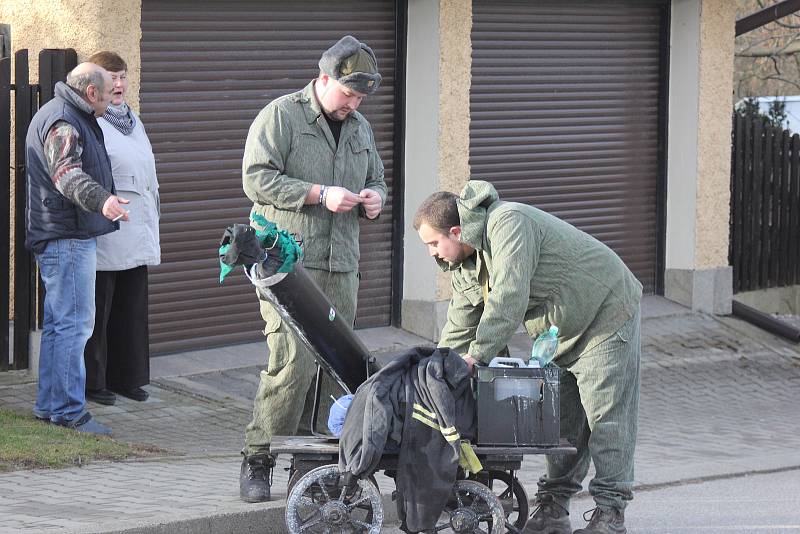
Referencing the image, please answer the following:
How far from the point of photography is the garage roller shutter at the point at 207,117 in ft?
31.4

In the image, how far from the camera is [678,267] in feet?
42.9

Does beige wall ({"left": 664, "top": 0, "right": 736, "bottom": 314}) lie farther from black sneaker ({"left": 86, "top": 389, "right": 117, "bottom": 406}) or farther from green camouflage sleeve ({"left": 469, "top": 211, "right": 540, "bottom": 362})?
green camouflage sleeve ({"left": 469, "top": 211, "right": 540, "bottom": 362})

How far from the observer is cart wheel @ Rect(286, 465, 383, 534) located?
5473 mm

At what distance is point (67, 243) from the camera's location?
7648 millimetres

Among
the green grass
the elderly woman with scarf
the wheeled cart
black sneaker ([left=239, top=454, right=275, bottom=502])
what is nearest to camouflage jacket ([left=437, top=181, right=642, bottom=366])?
the wheeled cart

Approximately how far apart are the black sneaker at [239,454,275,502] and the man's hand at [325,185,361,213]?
3.59ft

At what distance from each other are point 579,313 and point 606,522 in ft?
2.81

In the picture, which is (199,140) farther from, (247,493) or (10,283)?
(247,493)

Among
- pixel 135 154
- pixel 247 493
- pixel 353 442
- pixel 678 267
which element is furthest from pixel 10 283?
pixel 678 267

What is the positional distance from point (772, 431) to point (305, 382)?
4295 millimetres

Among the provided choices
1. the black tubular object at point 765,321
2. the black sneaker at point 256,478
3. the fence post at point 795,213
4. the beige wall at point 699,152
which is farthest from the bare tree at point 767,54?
the black sneaker at point 256,478

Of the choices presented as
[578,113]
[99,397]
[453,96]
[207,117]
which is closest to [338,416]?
[99,397]

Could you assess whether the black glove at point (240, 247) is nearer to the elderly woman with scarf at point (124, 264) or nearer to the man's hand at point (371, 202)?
the man's hand at point (371, 202)

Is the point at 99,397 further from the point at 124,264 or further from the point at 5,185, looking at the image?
the point at 5,185
